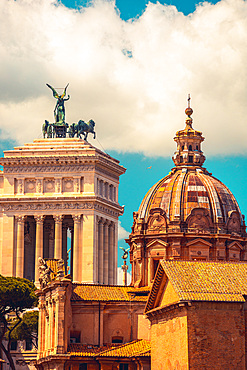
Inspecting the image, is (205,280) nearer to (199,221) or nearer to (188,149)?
(199,221)

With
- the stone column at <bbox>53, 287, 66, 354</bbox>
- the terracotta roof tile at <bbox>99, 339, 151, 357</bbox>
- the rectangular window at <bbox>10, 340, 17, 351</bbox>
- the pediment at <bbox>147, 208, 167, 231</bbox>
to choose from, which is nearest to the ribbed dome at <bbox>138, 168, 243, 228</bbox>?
the pediment at <bbox>147, 208, 167, 231</bbox>

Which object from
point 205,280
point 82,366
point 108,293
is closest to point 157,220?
point 108,293

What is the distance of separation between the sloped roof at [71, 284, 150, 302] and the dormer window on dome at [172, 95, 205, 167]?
17.0 m

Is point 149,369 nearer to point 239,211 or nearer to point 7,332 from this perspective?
point 239,211

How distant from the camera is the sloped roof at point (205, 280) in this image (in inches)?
4621

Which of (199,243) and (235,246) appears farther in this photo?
(235,246)

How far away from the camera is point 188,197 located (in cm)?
14925

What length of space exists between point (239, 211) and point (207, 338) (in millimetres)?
38634

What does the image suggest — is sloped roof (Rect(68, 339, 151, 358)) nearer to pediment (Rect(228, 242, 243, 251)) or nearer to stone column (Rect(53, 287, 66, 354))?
stone column (Rect(53, 287, 66, 354))

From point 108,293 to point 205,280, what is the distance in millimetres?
27287

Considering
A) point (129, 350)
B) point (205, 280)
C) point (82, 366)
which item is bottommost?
point (82, 366)

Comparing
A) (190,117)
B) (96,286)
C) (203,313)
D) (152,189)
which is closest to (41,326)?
(96,286)

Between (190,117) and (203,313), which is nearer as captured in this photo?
(203,313)

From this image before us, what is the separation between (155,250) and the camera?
148 meters
